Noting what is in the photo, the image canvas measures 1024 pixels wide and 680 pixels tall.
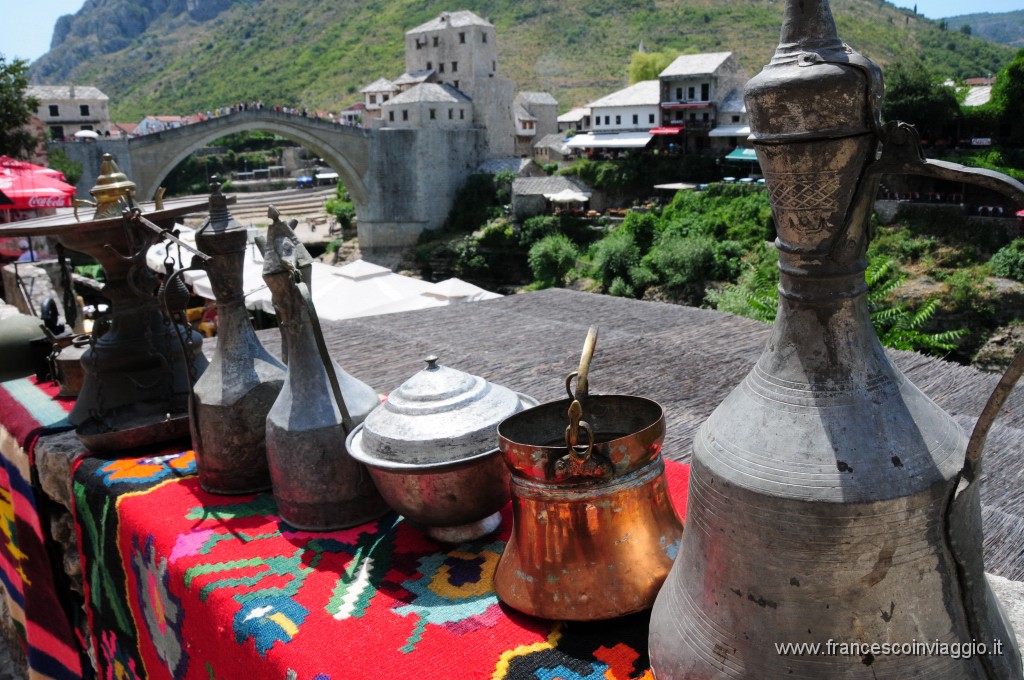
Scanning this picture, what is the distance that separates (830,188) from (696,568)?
27.6 inches

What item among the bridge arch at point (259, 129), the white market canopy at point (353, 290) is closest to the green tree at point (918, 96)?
the white market canopy at point (353, 290)

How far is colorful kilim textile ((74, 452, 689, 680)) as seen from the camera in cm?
169

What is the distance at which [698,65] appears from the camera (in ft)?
101

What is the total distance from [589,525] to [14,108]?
20.4 metres

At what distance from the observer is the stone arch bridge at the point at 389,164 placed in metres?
30.1

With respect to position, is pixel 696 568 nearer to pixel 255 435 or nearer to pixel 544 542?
pixel 544 542

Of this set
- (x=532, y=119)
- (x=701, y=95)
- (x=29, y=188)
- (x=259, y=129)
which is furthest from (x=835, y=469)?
(x=532, y=119)

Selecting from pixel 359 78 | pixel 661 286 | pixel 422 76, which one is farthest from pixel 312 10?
pixel 661 286

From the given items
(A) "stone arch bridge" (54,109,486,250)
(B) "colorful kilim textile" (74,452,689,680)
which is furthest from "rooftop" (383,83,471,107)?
(B) "colorful kilim textile" (74,452,689,680)

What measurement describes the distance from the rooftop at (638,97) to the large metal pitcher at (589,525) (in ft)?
105

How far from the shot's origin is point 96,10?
12938 centimetres

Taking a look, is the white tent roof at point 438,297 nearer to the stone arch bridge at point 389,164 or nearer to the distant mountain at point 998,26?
the stone arch bridge at point 389,164

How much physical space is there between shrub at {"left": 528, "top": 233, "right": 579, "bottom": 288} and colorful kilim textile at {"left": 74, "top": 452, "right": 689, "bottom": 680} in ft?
84.3

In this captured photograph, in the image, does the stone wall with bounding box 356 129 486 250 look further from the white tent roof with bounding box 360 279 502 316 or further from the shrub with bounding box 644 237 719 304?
the white tent roof with bounding box 360 279 502 316
